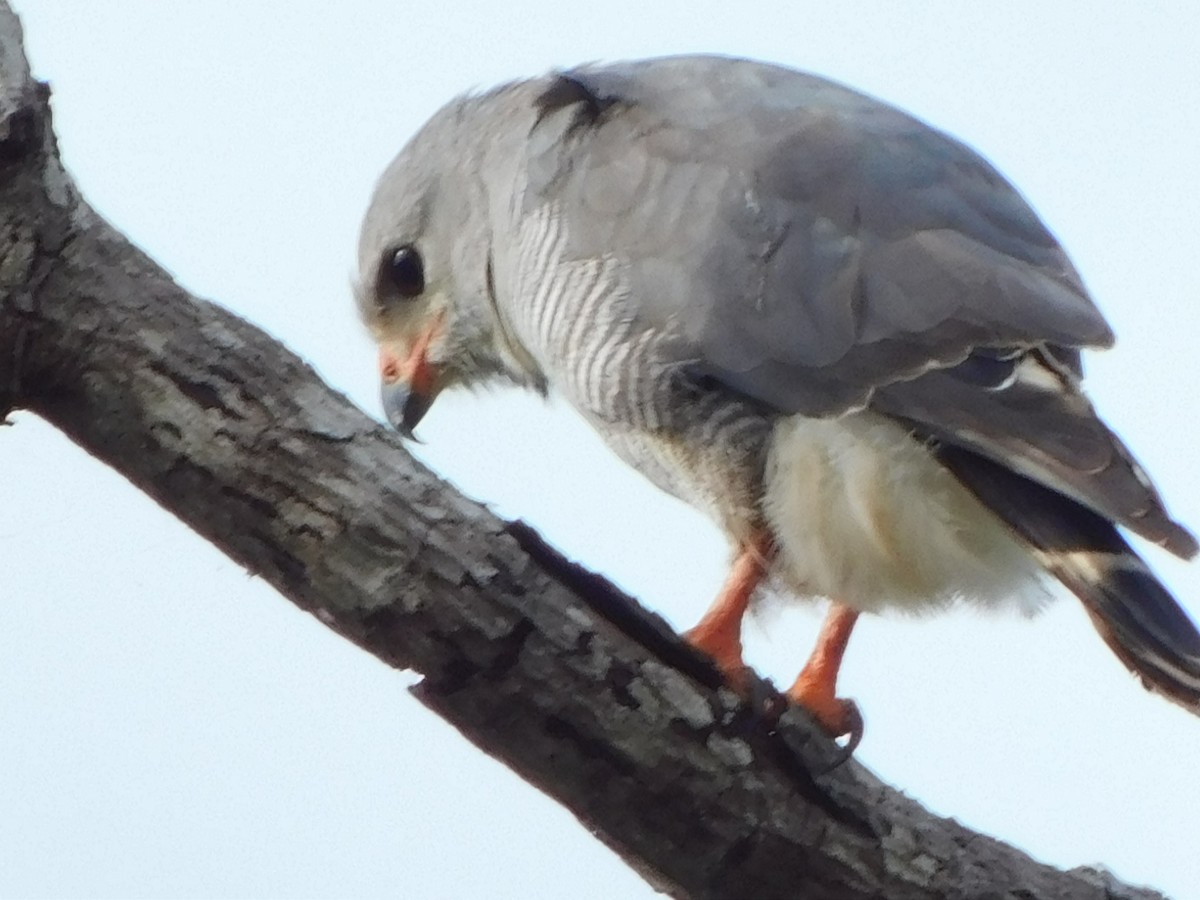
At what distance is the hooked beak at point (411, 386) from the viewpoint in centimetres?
432

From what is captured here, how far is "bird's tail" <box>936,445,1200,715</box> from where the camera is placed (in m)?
2.67

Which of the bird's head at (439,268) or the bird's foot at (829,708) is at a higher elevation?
the bird's head at (439,268)

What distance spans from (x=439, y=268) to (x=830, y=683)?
1677mm

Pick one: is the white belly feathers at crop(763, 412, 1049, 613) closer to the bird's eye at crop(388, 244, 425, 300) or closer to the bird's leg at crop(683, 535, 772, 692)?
the bird's leg at crop(683, 535, 772, 692)

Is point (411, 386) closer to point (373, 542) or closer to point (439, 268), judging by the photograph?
point (439, 268)

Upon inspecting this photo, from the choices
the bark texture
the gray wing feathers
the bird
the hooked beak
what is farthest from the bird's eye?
the bark texture

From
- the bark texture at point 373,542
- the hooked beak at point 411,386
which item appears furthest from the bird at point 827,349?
the hooked beak at point 411,386

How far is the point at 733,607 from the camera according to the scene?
11.0 feet

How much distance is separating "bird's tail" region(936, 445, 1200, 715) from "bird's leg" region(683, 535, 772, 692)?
0.61m

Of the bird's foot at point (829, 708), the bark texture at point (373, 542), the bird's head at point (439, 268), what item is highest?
the bird's head at point (439, 268)

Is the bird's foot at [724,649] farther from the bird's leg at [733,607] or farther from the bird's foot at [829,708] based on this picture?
the bird's foot at [829,708]

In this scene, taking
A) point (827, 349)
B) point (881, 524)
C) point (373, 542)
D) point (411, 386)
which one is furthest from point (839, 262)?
point (411, 386)

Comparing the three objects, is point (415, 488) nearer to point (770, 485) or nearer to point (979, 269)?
point (770, 485)

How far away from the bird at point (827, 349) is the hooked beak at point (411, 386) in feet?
1.84
